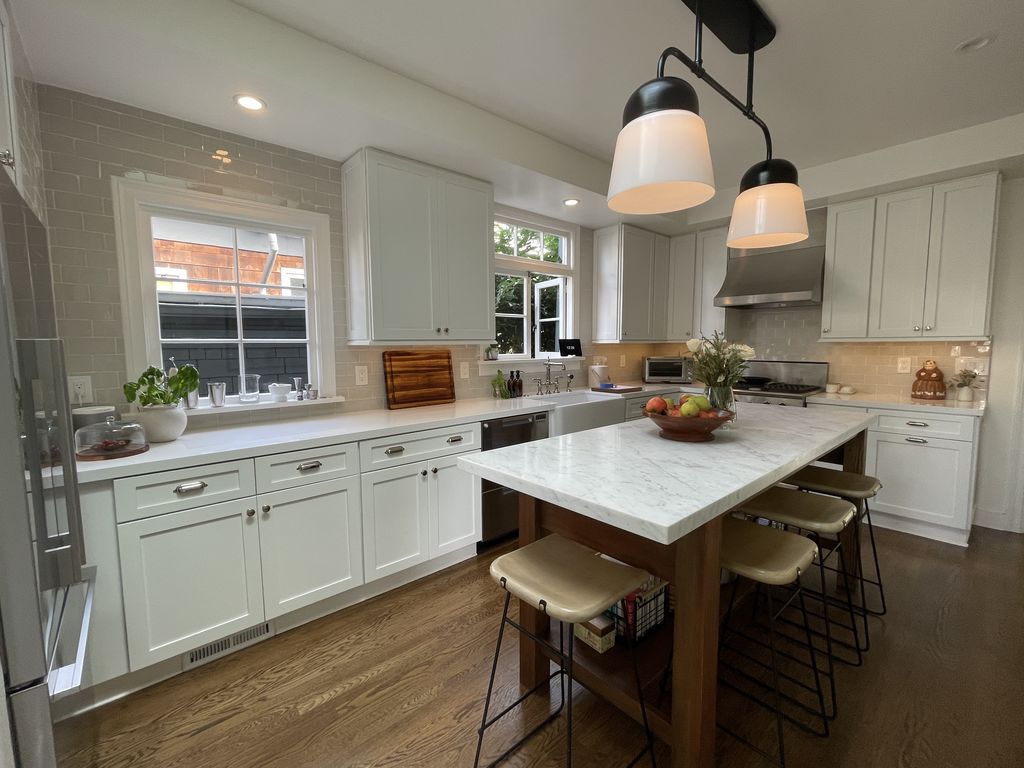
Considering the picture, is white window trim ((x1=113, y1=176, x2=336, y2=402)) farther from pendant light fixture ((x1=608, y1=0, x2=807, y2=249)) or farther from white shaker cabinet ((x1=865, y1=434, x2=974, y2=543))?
white shaker cabinet ((x1=865, y1=434, x2=974, y2=543))

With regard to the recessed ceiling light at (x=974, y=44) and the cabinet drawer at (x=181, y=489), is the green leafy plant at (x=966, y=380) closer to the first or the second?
the recessed ceiling light at (x=974, y=44)

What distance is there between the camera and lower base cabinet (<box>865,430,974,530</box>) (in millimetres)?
2961

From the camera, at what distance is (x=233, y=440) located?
206cm

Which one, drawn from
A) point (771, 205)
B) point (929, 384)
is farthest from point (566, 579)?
point (929, 384)

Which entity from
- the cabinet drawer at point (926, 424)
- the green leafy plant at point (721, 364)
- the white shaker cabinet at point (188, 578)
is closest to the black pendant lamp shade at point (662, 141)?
the green leafy plant at point (721, 364)

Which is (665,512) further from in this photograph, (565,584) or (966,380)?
(966,380)

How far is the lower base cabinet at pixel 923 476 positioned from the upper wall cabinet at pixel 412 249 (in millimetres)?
3104

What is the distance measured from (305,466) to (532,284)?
2641 millimetres

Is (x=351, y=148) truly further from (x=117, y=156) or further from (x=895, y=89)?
(x=895, y=89)

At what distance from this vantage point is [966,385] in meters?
3.22

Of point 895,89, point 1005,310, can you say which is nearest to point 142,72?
point 895,89

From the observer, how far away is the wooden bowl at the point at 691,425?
5.82 feet

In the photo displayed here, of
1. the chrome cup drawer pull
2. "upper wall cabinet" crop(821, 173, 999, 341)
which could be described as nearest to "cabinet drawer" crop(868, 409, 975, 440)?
"upper wall cabinet" crop(821, 173, 999, 341)

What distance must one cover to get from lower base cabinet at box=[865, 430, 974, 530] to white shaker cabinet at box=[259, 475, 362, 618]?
3.62 meters
